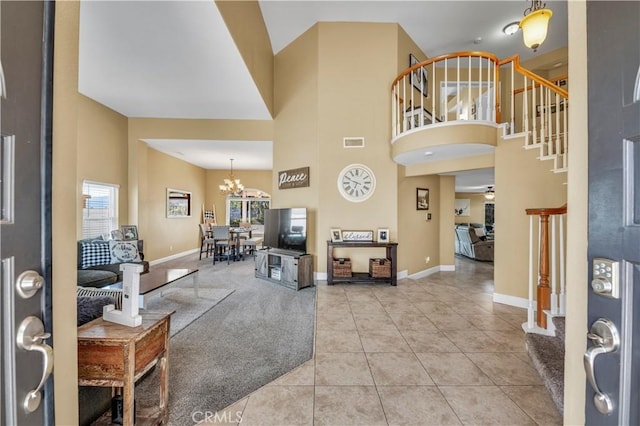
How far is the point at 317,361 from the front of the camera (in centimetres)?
218

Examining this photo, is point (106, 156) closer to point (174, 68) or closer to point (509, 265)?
point (174, 68)

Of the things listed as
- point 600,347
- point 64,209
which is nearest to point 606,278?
point 600,347

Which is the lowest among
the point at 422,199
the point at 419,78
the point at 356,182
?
the point at 422,199

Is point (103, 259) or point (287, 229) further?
point (287, 229)

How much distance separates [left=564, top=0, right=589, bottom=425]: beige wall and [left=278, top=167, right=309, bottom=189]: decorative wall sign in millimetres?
4243

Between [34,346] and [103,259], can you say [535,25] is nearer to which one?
[34,346]

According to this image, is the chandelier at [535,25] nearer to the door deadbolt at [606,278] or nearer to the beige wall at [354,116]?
the beige wall at [354,116]

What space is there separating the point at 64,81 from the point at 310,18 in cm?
509

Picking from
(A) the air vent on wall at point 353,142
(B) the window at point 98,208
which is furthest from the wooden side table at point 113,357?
(B) the window at point 98,208

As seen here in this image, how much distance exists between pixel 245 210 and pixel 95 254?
5.96m

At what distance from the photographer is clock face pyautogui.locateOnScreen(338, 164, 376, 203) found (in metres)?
4.74

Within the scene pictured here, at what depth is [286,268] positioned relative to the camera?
452cm

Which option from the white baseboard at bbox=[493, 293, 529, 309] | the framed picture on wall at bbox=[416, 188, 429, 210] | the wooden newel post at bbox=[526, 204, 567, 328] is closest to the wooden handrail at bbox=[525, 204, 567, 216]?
the wooden newel post at bbox=[526, 204, 567, 328]

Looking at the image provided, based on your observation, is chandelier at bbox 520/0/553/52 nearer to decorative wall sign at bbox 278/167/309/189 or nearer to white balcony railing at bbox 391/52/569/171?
white balcony railing at bbox 391/52/569/171
